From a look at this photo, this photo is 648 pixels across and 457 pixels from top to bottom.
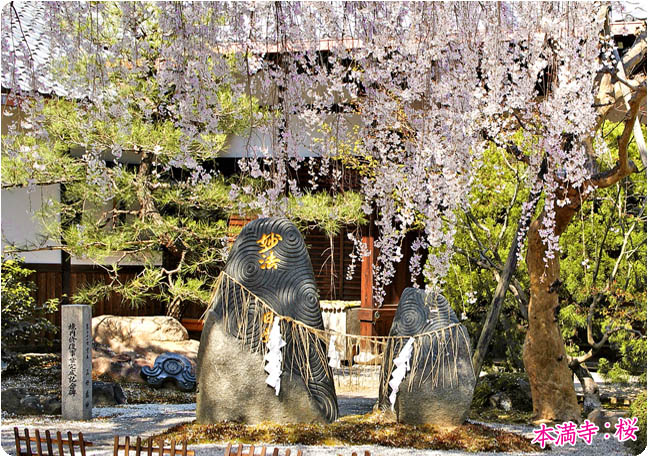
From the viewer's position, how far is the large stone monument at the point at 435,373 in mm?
6531

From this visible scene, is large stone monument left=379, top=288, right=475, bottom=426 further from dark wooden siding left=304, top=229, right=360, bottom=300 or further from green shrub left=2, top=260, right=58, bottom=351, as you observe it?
dark wooden siding left=304, top=229, right=360, bottom=300

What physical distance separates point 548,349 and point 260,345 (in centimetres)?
267

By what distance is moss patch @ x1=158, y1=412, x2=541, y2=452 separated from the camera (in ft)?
19.8

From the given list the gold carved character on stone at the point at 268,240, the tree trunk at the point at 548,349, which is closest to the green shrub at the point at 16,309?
the gold carved character on stone at the point at 268,240

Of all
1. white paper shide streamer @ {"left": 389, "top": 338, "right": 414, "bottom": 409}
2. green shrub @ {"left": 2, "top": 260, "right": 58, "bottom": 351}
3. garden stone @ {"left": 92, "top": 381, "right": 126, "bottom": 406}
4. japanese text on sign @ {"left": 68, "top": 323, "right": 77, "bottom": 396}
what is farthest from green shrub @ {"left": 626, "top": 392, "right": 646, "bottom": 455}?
green shrub @ {"left": 2, "top": 260, "right": 58, "bottom": 351}

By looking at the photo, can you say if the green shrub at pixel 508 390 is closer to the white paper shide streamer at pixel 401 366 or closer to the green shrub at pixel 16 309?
the white paper shide streamer at pixel 401 366

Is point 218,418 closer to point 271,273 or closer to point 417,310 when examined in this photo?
point 271,273

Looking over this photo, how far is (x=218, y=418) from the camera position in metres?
6.46

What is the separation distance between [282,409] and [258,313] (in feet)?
2.71

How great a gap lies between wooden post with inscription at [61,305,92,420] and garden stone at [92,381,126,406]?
2.49 ft

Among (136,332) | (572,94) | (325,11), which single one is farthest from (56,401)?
(572,94)

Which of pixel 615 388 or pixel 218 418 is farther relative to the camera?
pixel 615 388

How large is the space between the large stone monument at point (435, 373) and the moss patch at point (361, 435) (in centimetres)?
14

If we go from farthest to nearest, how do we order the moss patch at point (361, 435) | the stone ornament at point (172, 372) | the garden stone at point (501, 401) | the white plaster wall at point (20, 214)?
the white plaster wall at point (20, 214) < the stone ornament at point (172, 372) < the garden stone at point (501, 401) < the moss patch at point (361, 435)
